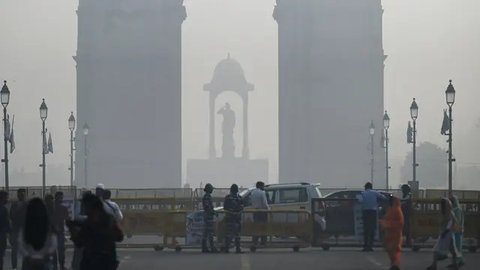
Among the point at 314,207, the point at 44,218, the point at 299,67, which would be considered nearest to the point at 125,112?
the point at 299,67

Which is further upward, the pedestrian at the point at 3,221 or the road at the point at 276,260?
the pedestrian at the point at 3,221

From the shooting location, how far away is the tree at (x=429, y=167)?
10831cm

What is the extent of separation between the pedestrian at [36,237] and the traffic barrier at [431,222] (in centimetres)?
1633

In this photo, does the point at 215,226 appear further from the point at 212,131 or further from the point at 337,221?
the point at 212,131

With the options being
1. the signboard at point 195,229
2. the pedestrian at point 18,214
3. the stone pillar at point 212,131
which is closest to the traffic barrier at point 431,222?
the signboard at point 195,229

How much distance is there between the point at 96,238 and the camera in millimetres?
15539

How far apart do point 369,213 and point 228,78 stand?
4845 inches

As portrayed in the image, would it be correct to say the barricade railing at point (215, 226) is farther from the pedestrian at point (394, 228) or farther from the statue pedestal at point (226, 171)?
the statue pedestal at point (226, 171)

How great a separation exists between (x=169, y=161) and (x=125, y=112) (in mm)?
5149

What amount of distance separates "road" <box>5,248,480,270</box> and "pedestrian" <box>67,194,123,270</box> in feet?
32.4

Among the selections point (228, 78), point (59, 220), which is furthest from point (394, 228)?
point (228, 78)

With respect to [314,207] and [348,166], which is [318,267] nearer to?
[314,207]

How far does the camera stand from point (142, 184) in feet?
318

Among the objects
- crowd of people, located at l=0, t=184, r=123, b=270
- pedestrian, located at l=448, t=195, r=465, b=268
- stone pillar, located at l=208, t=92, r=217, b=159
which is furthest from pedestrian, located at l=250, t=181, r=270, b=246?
stone pillar, located at l=208, t=92, r=217, b=159
